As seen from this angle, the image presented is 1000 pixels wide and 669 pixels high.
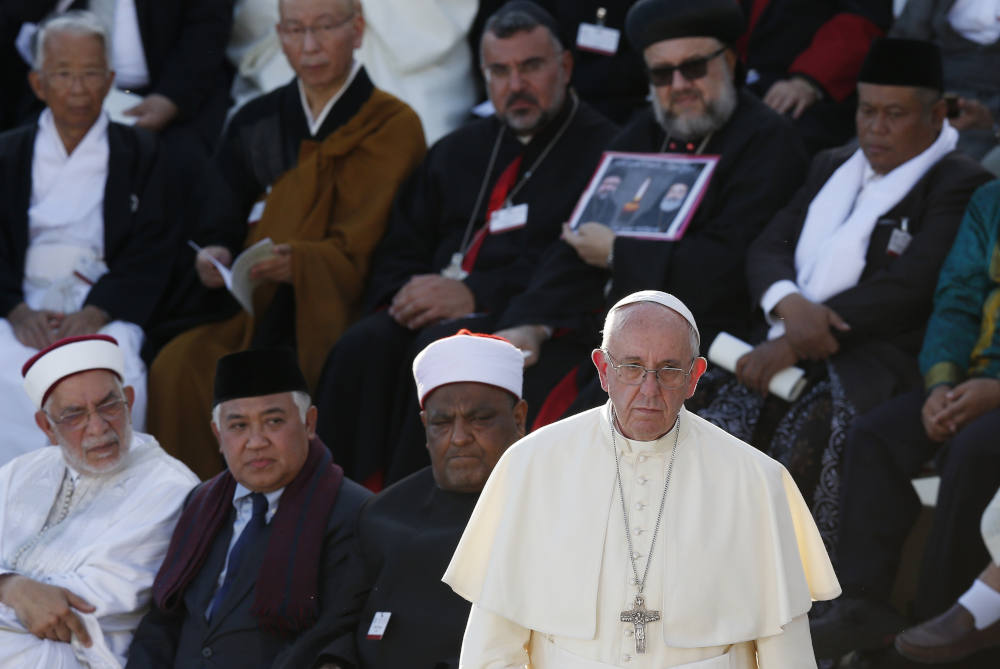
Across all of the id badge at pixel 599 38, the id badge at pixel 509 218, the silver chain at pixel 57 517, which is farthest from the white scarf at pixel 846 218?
the silver chain at pixel 57 517

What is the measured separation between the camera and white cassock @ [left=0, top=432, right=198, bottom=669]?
15.0 ft

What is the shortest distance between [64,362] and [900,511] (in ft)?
8.70

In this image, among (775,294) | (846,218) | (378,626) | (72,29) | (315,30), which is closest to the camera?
(378,626)

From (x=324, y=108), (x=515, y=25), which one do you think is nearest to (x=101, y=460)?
(x=324, y=108)

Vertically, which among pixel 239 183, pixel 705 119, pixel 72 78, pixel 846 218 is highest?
pixel 72 78

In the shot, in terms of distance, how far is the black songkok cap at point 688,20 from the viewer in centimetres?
578

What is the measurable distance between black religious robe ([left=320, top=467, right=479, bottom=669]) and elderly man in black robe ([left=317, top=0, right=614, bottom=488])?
4.08ft

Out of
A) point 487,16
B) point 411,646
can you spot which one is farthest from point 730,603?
point 487,16

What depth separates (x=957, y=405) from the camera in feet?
15.7

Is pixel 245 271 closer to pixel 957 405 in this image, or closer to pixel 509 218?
pixel 509 218

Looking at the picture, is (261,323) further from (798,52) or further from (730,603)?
(730,603)

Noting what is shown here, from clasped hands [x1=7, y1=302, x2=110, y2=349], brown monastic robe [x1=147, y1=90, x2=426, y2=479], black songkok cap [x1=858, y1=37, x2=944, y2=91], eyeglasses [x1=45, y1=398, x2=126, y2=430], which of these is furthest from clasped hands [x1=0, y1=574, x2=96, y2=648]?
black songkok cap [x1=858, y1=37, x2=944, y2=91]

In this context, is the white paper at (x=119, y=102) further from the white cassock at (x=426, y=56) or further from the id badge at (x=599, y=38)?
the id badge at (x=599, y=38)

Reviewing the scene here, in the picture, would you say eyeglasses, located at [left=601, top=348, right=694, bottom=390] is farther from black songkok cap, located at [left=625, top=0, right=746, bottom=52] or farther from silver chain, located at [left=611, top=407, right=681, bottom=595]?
black songkok cap, located at [left=625, top=0, right=746, bottom=52]
